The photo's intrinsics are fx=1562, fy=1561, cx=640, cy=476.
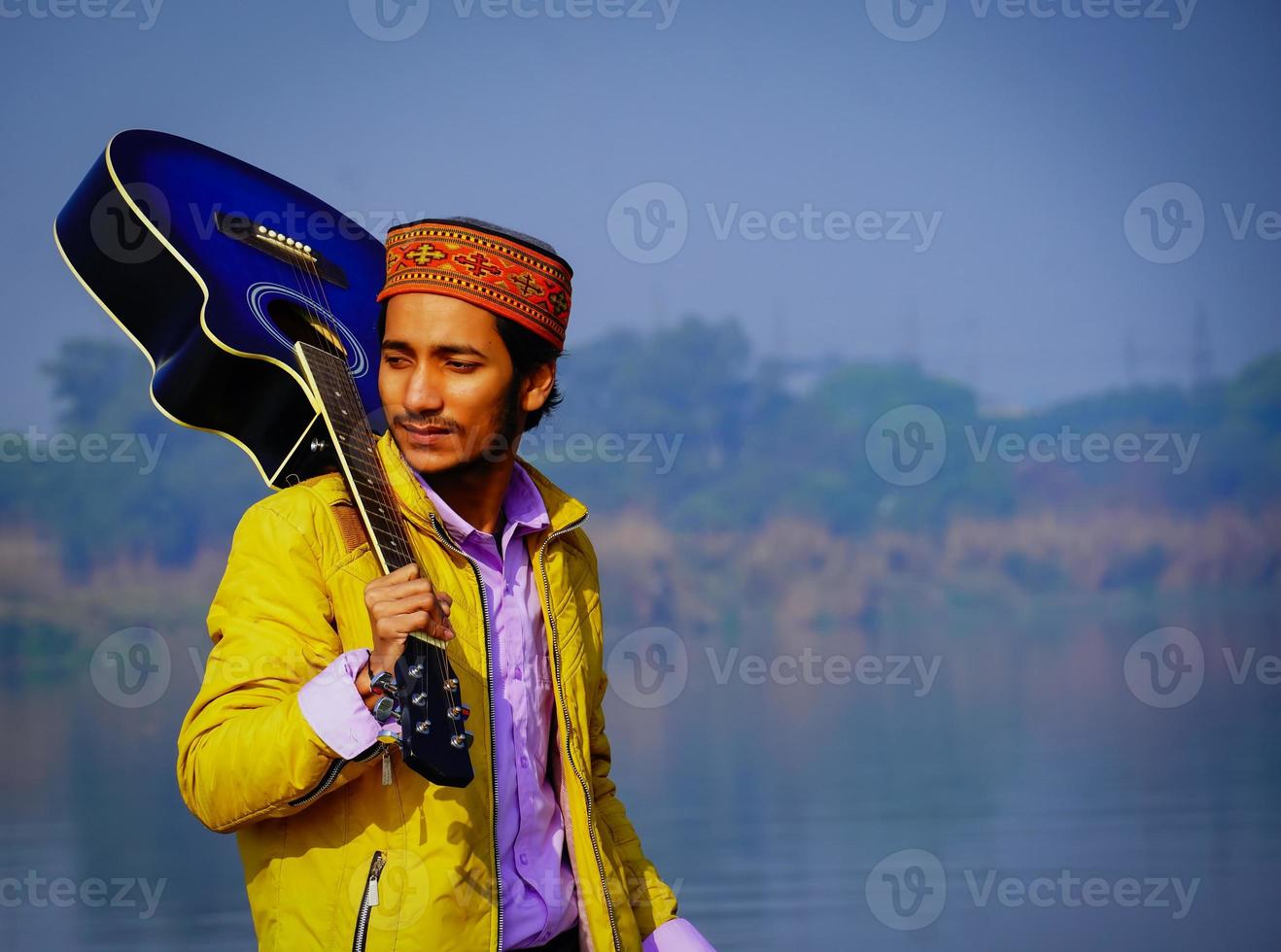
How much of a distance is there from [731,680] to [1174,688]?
9.54 feet

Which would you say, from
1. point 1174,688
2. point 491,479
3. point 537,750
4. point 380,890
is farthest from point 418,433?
point 1174,688

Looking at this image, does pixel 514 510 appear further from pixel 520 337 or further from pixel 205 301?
pixel 205 301

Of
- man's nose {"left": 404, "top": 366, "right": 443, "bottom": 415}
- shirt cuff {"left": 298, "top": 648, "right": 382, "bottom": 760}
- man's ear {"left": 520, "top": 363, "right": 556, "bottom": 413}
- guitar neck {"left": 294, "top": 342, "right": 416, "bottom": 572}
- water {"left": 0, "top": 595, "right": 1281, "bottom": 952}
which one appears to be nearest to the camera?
shirt cuff {"left": 298, "top": 648, "right": 382, "bottom": 760}

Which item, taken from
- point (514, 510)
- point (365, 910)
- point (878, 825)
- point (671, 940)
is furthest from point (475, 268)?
point (878, 825)

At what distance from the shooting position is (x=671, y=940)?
5.84ft

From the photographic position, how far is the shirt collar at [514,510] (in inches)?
65.1

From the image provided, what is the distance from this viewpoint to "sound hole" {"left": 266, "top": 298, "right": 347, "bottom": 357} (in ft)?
6.44

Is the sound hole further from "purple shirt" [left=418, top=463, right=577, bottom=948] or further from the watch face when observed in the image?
the watch face

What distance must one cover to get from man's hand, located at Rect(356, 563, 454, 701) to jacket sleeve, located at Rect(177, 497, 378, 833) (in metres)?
0.05

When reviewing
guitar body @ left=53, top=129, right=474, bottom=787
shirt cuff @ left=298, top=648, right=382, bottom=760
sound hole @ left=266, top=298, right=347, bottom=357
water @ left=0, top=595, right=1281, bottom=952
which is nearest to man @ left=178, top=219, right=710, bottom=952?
shirt cuff @ left=298, top=648, right=382, bottom=760

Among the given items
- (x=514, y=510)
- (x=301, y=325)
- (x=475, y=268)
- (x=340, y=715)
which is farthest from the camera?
(x=301, y=325)

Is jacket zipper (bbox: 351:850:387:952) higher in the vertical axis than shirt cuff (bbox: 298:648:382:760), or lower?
lower

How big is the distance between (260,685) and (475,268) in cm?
49

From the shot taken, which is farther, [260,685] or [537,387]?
[537,387]
